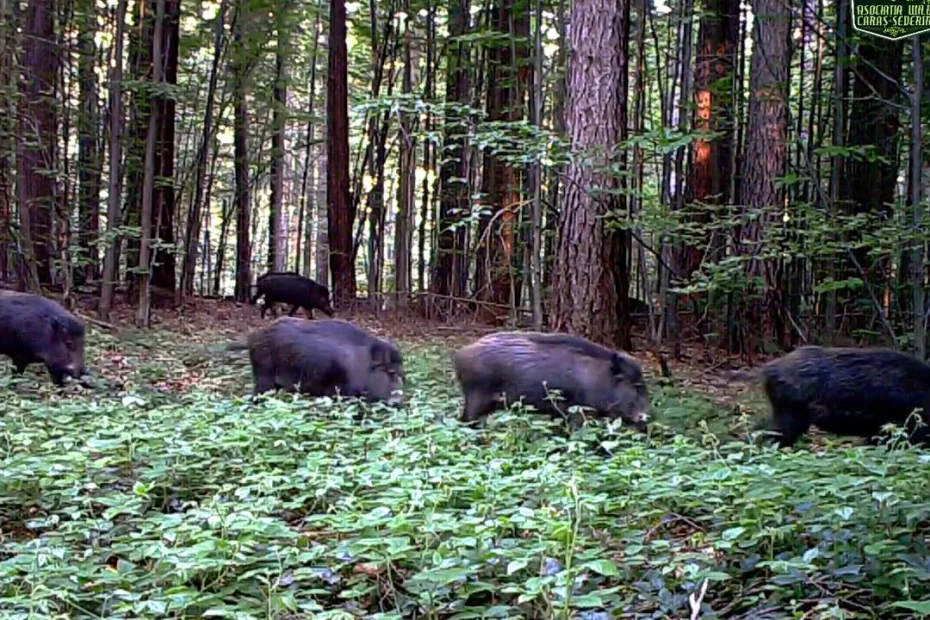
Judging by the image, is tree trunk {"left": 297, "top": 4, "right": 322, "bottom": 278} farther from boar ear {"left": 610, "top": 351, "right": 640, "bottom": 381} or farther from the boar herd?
boar ear {"left": 610, "top": 351, "right": 640, "bottom": 381}

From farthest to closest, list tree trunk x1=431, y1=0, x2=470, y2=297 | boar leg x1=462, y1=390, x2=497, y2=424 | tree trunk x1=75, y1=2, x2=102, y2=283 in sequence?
tree trunk x1=431, y1=0, x2=470, y2=297 → tree trunk x1=75, y1=2, x2=102, y2=283 → boar leg x1=462, y1=390, x2=497, y2=424

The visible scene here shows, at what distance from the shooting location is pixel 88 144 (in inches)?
776

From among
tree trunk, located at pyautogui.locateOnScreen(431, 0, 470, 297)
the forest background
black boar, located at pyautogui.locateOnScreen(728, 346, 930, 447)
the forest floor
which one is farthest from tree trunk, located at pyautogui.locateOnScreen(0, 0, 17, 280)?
black boar, located at pyautogui.locateOnScreen(728, 346, 930, 447)

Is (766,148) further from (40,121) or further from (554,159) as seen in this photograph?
(40,121)

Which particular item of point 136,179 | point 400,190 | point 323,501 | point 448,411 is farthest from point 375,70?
point 323,501

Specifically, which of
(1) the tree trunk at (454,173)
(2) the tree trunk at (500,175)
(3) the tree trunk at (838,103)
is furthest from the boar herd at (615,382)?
(1) the tree trunk at (454,173)

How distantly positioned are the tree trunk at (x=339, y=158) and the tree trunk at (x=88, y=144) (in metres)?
4.45

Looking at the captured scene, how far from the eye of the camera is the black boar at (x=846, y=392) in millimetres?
6465

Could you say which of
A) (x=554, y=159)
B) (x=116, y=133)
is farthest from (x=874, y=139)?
(x=116, y=133)

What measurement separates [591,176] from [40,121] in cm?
986

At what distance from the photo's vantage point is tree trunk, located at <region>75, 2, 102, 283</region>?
15.5 metres

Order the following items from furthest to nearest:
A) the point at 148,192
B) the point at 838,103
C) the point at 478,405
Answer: the point at 148,192 < the point at 838,103 < the point at 478,405

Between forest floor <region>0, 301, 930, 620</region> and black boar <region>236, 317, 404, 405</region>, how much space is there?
1362mm

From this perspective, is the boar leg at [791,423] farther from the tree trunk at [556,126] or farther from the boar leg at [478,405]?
the tree trunk at [556,126]
